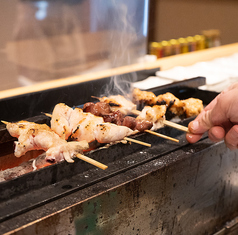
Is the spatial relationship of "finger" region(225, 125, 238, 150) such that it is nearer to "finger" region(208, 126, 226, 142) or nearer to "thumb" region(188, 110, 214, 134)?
"finger" region(208, 126, 226, 142)

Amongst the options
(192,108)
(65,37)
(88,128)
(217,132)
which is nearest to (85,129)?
(88,128)

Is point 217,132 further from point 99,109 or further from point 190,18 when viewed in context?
point 190,18

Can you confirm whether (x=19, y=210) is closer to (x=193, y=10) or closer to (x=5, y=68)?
(x=5, y=68)

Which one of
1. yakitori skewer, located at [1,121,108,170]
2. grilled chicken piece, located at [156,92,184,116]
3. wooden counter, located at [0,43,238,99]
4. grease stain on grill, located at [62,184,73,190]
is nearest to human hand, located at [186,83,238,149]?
grilled chicken piece, located at [156,92,184,116]

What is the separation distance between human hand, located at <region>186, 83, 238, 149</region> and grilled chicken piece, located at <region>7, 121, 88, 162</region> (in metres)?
0.89

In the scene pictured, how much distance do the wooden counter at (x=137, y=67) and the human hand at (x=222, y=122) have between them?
1.36 metres

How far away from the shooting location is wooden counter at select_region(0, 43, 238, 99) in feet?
10.9

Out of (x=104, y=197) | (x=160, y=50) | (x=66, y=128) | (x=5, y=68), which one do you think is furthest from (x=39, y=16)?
(x=104, y=197)

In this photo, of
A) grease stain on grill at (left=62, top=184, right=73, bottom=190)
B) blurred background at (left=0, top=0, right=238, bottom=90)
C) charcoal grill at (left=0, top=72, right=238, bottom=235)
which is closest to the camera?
charcoal grill at (left=0, top=72, right=238, bottom=235)

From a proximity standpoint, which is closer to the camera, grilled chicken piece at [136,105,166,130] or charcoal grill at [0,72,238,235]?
charcoal grill at [0,72,238,235]

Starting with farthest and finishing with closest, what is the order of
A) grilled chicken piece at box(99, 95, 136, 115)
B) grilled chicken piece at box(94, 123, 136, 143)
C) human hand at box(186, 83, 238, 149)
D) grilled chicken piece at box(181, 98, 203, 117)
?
1. grilled chicken piece at box(181, 98, 203, 117)
2. grilled chicken piece at box(99, 95, 136, 115)
3. grilled chicken piece at box(94, 123, 136, 143)
4. human hand at box(186, 83, 238, 149)

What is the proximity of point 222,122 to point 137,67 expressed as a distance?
7.42 ft

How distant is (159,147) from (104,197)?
0.74m

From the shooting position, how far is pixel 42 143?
7.04ft
